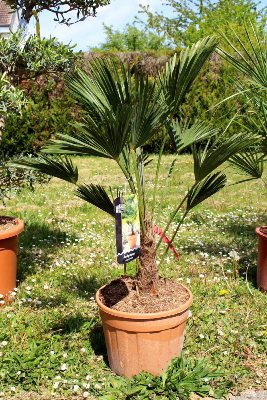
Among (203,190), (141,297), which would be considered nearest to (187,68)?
(203,190)

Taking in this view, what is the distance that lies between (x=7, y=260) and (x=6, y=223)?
1.34 feet

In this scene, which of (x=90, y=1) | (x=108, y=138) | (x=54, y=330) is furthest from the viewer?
(x=90, y=1)

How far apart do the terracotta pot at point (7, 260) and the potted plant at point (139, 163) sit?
2.96 ft

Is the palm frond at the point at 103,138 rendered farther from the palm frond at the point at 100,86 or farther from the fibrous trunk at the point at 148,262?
the fibrous trunk at the point at 148,262

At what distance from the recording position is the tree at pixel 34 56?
108 inches

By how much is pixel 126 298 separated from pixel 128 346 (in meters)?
0.27

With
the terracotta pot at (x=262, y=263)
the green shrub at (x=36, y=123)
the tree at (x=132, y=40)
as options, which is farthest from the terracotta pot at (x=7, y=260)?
the tree at (x=132, y=40)

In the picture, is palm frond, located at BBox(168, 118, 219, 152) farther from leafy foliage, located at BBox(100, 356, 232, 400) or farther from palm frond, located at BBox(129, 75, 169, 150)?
leafy foliage, located at BBox(100, 356, 232, 400)

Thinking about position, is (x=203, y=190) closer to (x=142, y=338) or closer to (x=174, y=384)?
(x=142, y=338)

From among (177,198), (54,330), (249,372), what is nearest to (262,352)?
(249,372)

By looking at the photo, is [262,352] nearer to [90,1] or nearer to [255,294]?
[255,294]

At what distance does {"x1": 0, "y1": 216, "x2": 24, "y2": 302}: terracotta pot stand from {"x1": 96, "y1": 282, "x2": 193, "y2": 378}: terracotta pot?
3.86 ft

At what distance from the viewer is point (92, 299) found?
2881mm

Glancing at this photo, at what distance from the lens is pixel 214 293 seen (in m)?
2.99
